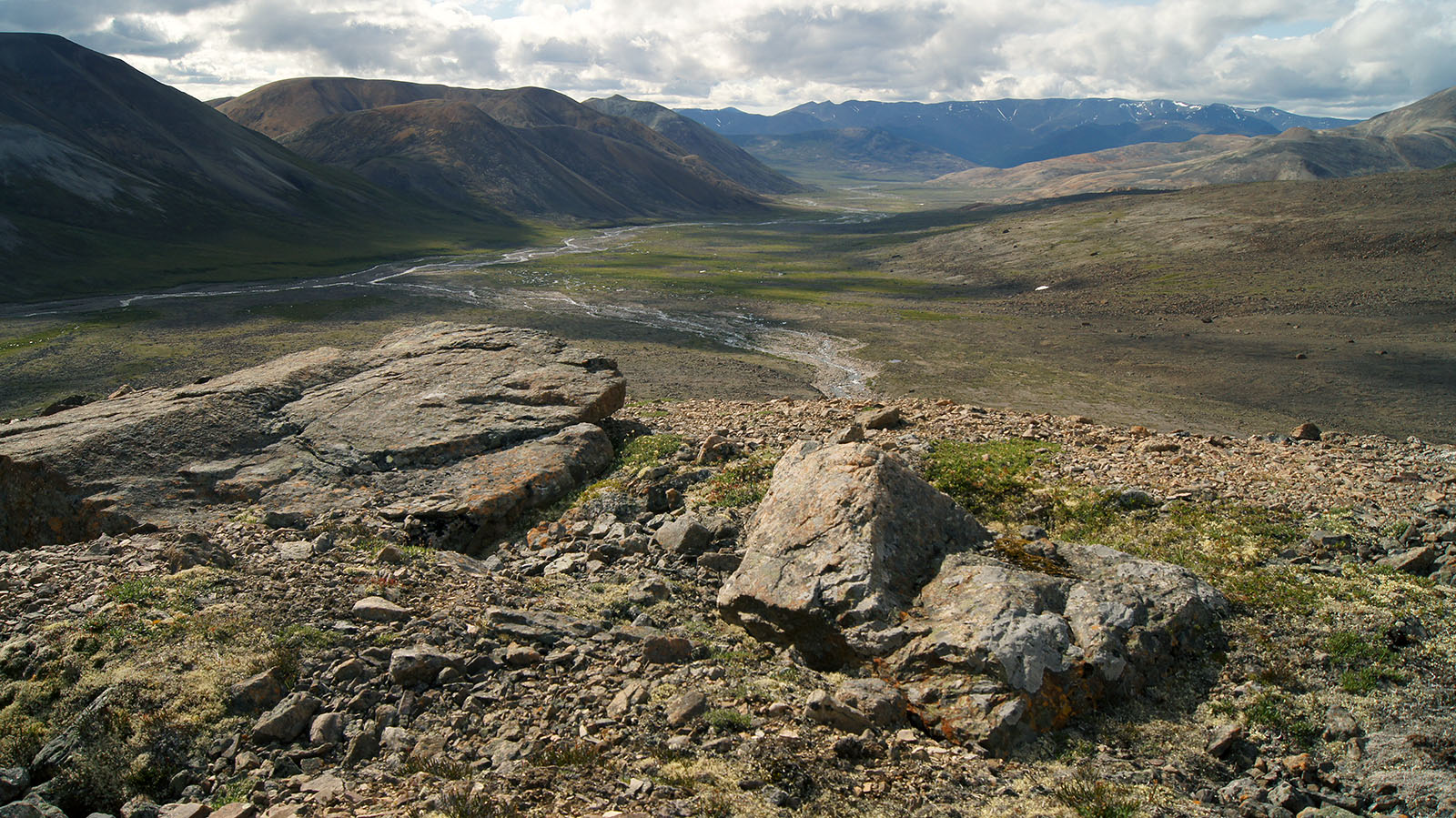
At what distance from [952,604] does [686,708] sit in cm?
360

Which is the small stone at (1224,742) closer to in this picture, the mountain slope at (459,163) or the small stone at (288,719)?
the small stone at (288,719)

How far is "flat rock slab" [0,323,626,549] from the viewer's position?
43.2 feet

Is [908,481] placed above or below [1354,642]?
above

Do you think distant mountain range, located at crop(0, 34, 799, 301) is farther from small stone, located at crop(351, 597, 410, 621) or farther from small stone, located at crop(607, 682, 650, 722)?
small stone, located at crop(607, 682, 650, 722)

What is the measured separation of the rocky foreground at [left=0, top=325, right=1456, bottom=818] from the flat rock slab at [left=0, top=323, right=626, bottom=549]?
0.10 m

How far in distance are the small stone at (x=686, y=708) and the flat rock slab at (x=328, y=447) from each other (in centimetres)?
673

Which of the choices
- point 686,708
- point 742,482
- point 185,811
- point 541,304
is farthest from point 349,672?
point 541,304

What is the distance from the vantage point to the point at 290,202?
129750 mm

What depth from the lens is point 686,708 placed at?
26.3 ft

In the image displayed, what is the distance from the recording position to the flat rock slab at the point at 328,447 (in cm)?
1316

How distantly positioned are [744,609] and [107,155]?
154725 mm

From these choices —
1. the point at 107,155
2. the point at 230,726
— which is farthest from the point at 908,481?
the point at 107,155

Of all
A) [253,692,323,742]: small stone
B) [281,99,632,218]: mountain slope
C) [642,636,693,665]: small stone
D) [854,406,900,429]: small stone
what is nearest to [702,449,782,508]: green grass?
[854,406,900,429]: small stone

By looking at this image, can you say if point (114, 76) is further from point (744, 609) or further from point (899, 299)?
point (744, 609)
